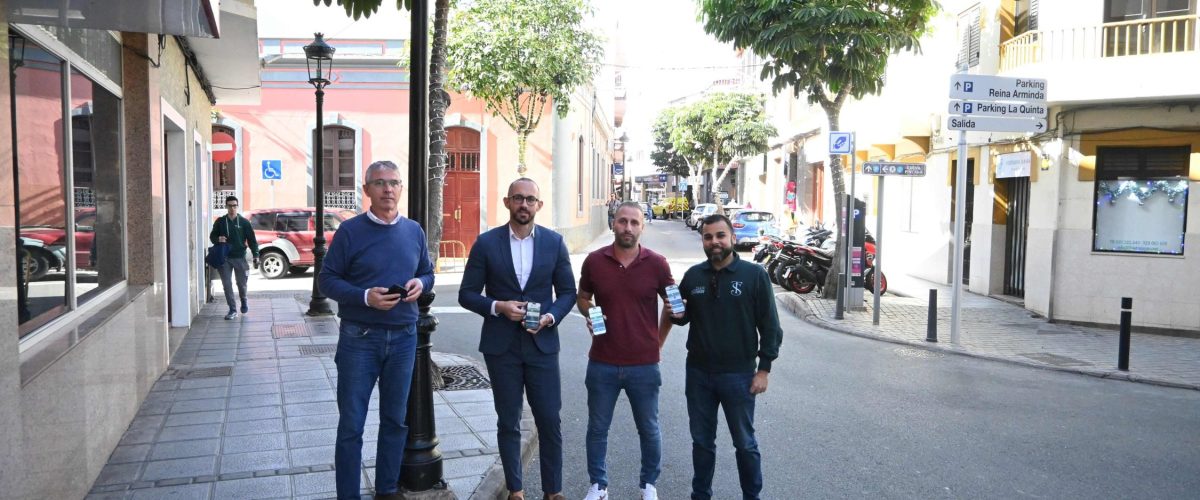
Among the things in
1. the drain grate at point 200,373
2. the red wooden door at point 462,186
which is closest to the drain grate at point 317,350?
the drain grate at point 200,373

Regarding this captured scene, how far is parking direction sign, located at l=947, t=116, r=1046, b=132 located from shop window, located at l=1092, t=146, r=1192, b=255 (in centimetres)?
263

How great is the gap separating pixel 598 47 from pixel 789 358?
628 inches

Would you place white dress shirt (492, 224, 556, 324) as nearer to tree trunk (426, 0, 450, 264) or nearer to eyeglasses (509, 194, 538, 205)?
eyeglasses (509, 194, 538, 205)

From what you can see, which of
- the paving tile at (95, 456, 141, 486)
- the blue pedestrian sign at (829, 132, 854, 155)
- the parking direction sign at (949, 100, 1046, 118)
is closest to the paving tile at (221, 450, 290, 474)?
the paving tile at (95, 456, 141, 486)

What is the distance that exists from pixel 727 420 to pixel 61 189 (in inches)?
159

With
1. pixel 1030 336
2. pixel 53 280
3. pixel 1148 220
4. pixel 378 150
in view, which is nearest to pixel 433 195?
pixel 53 280

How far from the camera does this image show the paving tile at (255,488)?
15.8ft

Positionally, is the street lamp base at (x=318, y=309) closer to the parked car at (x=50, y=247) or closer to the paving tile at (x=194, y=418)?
the paving tile at (x=194, y=418)

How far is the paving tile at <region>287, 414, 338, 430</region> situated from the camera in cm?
626

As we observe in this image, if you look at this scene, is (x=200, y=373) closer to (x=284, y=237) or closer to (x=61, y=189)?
(x=61, y=189)

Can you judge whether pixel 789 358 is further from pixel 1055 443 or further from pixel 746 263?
pixel 746 263

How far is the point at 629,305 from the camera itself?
453 cm

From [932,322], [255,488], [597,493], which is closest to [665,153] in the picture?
[932,322]

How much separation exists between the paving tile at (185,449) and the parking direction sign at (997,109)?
8649mm
